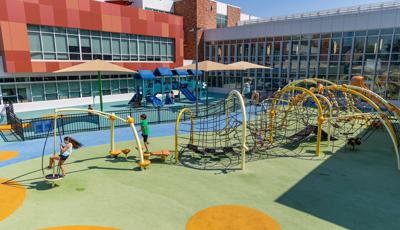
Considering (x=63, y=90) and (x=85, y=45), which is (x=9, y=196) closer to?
(x=63, y=90)

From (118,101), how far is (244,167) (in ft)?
70.9

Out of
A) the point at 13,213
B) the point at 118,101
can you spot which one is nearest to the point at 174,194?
the point at 13,213

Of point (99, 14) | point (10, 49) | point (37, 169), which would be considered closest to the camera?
point (37, 169)

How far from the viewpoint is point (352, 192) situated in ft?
26.5

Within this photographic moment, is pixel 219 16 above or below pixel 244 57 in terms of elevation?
above

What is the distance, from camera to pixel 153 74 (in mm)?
27062

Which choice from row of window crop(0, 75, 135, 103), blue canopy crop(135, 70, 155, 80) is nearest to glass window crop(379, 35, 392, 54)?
blue canopy crop(135, 70, 155, 80)

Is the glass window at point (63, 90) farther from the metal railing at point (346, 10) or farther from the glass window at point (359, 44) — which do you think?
the glass window at point (359, 44)

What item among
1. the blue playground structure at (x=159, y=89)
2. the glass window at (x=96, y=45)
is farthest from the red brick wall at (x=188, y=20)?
the glass window at (x=96, y=45)

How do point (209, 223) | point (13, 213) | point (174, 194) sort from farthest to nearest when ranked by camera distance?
point (174, 194) → point (13, 213) → point (209, 223)

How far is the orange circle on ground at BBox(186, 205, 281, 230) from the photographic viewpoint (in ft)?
20.9

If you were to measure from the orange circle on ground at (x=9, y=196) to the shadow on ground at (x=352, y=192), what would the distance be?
747 centimetres

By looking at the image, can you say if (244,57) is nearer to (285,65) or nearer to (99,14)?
(285,65)

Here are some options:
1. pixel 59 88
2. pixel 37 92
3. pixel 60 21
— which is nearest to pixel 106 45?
pixel 60 21
